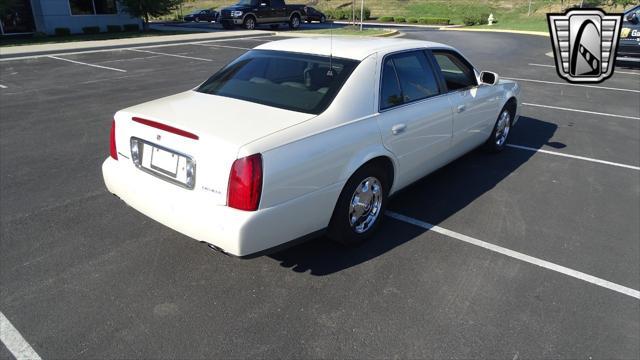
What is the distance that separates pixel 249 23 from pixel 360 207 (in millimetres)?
25927

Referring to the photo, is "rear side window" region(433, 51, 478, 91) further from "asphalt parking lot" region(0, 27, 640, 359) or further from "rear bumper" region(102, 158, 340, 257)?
"rear bumper" region(102, 158, 340, 257)

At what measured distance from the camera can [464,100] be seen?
4.83m

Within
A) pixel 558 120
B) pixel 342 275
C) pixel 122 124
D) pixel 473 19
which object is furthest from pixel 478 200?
pixel 473 19

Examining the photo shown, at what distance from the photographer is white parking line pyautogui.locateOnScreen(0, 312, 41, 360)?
2.62m

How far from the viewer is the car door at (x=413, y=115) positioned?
12.5 ft

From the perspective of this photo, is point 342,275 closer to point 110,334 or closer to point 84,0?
point 110,334

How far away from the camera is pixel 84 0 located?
24812 millimetres

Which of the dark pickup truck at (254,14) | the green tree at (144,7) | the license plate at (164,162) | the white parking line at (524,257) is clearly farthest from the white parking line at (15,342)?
the dark pickup truck at (254,14)

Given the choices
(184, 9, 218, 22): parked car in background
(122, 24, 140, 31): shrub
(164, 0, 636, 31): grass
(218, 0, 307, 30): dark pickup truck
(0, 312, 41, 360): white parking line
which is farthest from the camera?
(164, 0, 636, 31): grass

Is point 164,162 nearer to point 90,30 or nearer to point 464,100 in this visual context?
point 464,100

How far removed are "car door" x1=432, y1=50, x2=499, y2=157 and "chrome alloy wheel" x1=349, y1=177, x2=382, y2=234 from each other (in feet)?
4.65

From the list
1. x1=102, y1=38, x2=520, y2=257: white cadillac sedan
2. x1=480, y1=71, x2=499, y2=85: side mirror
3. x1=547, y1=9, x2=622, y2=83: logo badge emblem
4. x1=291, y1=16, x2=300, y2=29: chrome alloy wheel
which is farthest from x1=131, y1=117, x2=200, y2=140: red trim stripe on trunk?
x1=291, y1=16, x2=300, y2=29: chrome alloy wheel

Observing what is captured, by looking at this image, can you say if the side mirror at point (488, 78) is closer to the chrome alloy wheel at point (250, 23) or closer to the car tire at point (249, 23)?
the car tire at point (249, 23)

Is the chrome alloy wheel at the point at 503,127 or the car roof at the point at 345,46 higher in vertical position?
the car roof at the point at 345,46
